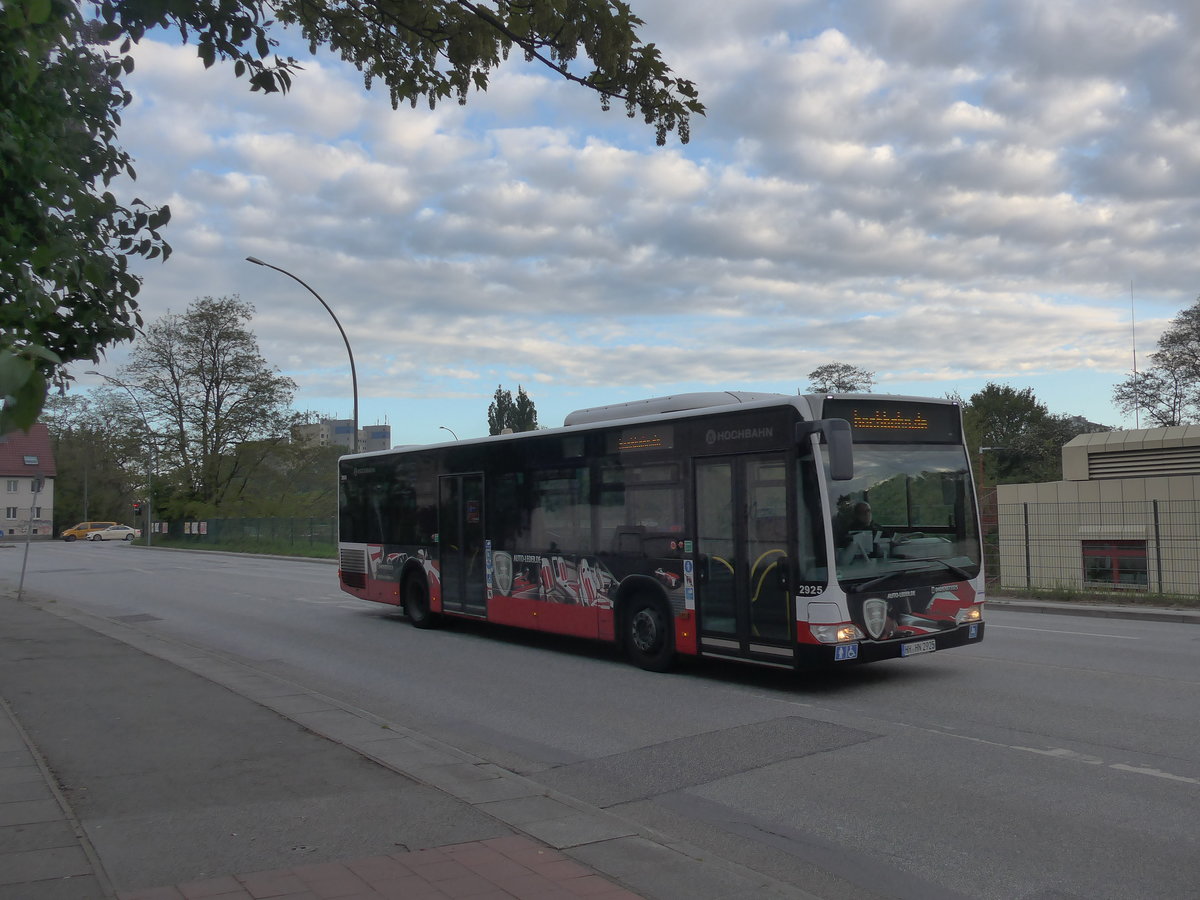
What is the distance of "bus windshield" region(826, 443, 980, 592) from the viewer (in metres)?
9.33

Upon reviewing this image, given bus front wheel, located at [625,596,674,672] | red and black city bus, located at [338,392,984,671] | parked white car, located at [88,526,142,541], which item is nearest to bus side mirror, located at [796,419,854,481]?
red and black city bus, located at [338,392,984,671]

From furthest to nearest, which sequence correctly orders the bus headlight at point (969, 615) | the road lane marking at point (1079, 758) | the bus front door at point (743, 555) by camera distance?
the bus headlight at point (969, 615) → the bus front door at point (743, 555) → the road lane marking at point (1079, 758)

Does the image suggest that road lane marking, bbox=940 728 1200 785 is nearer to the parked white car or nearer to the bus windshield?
the bus windshield

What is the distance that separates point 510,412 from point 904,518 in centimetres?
10943

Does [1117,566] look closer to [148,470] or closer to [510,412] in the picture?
[148,470]

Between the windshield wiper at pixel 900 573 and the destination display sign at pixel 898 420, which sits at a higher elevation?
the destination display sign at pixel 898 420

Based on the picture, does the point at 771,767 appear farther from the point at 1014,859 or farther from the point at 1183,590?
the point at 1183,590

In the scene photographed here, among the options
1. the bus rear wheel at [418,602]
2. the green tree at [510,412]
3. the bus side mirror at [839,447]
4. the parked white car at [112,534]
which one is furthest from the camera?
the green tree at [510,412]

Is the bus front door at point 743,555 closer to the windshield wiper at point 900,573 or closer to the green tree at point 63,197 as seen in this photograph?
the windshield wiper at point 900,573

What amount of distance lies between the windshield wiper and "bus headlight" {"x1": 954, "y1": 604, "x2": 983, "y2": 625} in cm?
31

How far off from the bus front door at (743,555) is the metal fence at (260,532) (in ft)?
121

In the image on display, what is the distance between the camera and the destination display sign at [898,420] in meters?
9.79

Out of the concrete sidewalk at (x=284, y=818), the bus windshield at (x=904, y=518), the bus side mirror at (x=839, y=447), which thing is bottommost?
the concrete sidewalk at (x=284, y=818)

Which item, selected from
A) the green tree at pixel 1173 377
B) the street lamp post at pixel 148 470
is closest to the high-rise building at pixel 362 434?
the street lamp post at pixel 148 470
